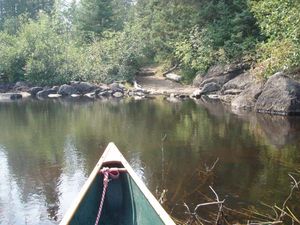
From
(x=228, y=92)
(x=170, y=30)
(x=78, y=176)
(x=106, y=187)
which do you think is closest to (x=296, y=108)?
(x=228, y=92)

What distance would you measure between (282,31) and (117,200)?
14444mm

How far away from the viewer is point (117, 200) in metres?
7.48

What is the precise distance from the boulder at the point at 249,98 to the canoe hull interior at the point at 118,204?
689 inches

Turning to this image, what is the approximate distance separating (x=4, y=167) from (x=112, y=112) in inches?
458

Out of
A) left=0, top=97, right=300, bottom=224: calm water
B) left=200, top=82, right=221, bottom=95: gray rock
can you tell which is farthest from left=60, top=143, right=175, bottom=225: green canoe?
left=200, top=82, right=221, bottom=95: gray rock

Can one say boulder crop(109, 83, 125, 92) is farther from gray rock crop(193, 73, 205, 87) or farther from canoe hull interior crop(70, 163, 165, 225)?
canoe hull interior crop(70, 163, 165, 225)

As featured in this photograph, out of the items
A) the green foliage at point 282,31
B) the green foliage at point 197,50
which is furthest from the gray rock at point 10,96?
the green foliage at point 282,31

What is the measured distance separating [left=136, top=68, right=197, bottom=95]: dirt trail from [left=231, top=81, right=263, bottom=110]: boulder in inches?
290

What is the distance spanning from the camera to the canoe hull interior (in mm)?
6527

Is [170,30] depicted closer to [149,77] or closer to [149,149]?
[149,77]

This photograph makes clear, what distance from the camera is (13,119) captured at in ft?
75.7

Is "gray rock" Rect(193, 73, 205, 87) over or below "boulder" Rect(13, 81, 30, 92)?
over

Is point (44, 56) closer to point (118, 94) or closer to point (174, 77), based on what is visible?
point (118, 94)

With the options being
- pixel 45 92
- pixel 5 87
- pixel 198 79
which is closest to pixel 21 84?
pixel 5 87
